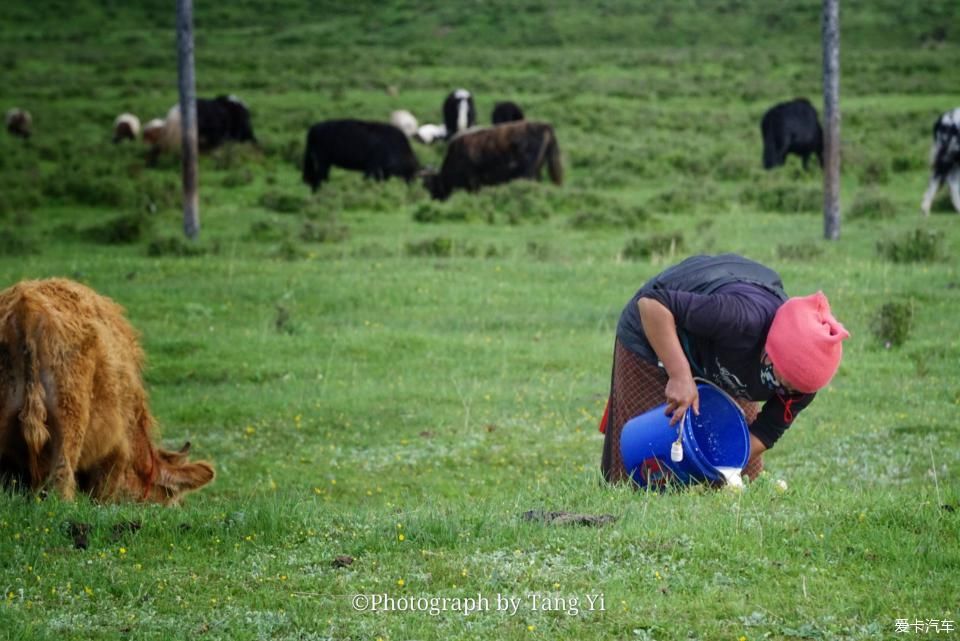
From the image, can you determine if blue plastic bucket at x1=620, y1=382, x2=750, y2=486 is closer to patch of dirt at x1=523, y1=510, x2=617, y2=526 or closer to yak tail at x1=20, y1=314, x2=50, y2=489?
patch of dirt at x1=523, y1=510, x2=617, y2=526

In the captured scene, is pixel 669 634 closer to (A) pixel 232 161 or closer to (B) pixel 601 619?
(B) pixel 601 619

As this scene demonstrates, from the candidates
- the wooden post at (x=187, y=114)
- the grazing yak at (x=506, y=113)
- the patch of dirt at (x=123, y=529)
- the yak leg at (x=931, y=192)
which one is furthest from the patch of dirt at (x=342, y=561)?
the grazing yak at (x=506, y=113)

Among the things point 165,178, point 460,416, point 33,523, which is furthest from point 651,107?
point 33,523

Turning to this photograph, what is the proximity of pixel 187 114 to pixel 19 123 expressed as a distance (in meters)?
18.7

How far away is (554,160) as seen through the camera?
2841 cm

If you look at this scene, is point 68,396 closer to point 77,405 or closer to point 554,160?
point 77,405

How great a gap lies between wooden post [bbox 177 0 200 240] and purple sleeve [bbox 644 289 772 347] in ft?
48.4

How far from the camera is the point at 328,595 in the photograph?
17.4 ft

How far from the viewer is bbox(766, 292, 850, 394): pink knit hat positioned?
5.95 meters

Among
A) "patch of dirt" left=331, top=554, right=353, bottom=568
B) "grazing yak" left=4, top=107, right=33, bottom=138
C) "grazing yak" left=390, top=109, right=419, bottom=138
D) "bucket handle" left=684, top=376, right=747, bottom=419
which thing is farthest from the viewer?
"grazing yak" left=390, top=109, right=419, bottom=138

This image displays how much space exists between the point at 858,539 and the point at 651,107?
119ft

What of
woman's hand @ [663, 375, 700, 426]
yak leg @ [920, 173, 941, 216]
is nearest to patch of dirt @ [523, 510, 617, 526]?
woman's hand @ [663, 375, 700, 426]

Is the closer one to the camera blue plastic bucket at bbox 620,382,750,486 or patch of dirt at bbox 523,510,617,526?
patch of dirt at bbox 523,510,617,526

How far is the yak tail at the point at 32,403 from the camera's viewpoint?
6.99 m
